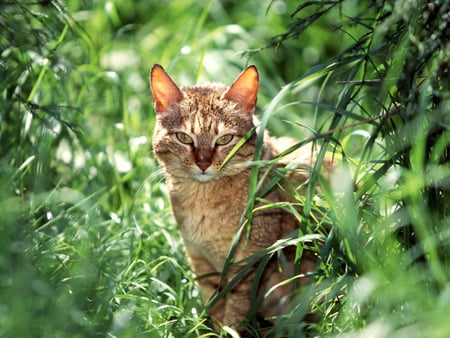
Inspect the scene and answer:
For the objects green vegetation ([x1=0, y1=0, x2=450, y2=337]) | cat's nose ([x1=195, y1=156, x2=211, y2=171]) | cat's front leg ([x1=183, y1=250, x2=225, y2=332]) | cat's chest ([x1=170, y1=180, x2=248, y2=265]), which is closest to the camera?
green vegetation ([x1=0, y1=0, x2=450, y2=337])

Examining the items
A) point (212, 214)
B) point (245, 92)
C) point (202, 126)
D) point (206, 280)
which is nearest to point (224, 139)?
point (202, 126)

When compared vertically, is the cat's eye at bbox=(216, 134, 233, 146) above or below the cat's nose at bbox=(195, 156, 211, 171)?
above

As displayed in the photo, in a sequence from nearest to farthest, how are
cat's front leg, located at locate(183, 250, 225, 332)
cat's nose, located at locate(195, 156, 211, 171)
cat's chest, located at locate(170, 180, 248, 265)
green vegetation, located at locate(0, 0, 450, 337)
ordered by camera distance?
green vegetation, located at locate(0, 0, 450, 337) < cat's nose, located at locate(195, 156, 211, 171) < cat's chest, located at locate(170, 180, 248, 265) < cat's front leg, located at locate(183, 250, 225, 332)

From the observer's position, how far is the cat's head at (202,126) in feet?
11.1

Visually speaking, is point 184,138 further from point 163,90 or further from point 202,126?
point 163,90

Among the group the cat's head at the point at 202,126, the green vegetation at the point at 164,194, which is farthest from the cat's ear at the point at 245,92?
the green vegetation at the point at 164,194

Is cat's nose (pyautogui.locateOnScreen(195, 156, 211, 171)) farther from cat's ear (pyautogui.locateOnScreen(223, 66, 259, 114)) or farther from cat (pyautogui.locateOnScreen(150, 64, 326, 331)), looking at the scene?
cat's ear (pyautogui.locateOnScreen(223, 66, 259, 114))

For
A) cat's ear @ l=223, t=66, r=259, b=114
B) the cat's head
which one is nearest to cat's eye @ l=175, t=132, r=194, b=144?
the cat's head

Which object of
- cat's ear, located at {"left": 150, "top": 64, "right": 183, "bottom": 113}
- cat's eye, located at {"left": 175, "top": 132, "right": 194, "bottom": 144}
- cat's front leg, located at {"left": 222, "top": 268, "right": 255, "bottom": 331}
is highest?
cat's ear, located at {"left": 150, "top": 64, "right": 183, "bottom": 113}

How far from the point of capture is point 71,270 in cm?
305

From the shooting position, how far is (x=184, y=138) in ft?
11.3

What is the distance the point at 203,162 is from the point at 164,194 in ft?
3.17

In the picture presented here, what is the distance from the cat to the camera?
3400 millimetres

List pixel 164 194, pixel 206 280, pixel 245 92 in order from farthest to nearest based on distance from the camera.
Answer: pixel 164 194 < pixel 206 280 < pixel 245 92
